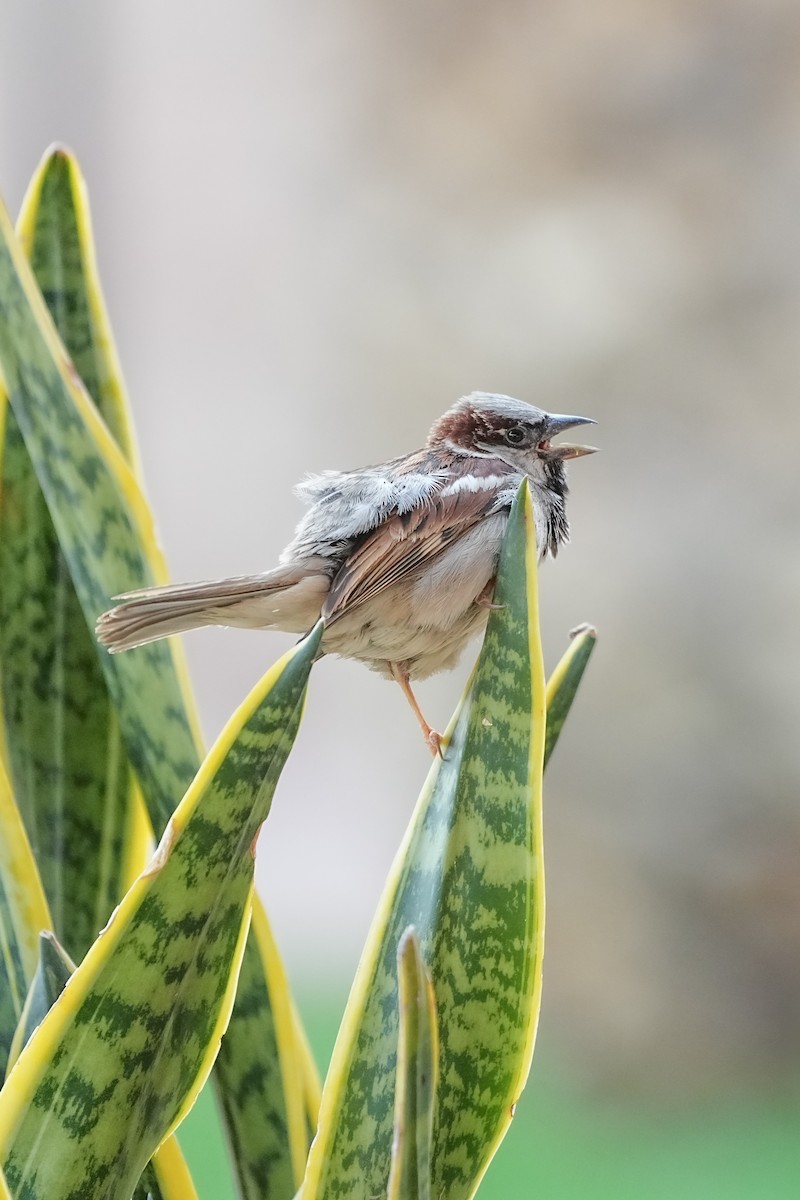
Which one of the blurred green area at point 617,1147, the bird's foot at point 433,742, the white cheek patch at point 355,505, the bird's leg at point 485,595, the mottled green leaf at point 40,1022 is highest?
the white cheek patch at point 355,505

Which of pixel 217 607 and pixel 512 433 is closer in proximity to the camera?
pixel 217 607

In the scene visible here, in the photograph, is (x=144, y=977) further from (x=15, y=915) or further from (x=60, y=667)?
(x=60, y=667)

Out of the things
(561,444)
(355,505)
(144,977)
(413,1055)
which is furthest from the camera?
(561,444)

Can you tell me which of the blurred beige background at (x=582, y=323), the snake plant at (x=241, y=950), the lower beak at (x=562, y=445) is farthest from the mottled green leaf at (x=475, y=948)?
the blurred beige background at (x=582, y=323)

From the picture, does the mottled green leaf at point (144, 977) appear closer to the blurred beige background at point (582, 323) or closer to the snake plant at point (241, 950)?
the snake plant at point (241, 950)

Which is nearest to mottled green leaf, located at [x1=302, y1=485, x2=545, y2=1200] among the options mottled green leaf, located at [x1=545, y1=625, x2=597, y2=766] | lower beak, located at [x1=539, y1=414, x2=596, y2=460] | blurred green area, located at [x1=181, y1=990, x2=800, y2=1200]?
mottled green leaf, located at [x1=545, y1=625, x2=597, y2=766]

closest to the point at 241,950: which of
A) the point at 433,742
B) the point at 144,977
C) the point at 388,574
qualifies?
the point at 144,977

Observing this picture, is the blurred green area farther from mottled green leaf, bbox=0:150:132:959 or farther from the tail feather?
the tail feather
